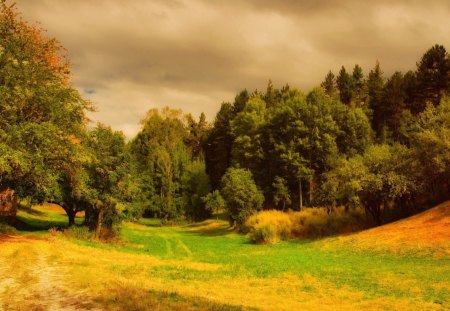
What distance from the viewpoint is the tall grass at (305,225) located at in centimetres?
4488

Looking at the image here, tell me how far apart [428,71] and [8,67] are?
70520mm

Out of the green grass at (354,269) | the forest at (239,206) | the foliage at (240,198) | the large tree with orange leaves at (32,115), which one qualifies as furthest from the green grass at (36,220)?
the foliage at (240,198)

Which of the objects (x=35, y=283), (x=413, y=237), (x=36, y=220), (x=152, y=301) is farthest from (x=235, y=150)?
(x=152, y=301)

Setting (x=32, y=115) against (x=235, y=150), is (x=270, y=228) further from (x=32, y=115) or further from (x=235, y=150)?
(x=235, y=150)

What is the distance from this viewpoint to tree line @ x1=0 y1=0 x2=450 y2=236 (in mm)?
27719

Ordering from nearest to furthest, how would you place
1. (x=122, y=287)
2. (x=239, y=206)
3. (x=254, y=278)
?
(x=122, y=287) → (x=254, y=278) → (x=239, y=206)

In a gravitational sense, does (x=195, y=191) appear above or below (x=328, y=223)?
above

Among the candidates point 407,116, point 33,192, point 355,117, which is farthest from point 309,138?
point 33,192

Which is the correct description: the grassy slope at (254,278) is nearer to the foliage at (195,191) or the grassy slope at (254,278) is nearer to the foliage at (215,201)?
the foliage at (215,201)

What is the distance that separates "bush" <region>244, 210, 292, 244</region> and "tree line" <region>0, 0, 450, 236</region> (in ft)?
20.3

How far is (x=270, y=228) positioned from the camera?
44.5 meters

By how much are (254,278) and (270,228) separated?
22.7 m

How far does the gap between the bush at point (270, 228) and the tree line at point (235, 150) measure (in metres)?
6.18

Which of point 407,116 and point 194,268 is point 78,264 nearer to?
point 194,268
